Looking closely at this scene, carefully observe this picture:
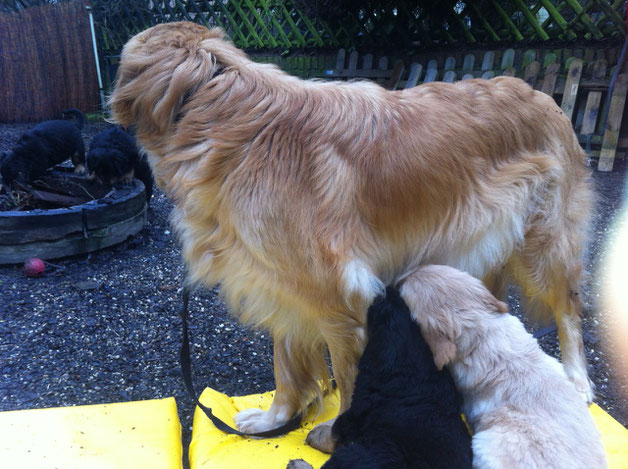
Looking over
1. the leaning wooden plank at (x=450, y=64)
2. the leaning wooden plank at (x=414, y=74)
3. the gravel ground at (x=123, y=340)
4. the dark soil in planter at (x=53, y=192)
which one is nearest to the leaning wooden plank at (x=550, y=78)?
the leaning wooden plank at (x=450, y=64)

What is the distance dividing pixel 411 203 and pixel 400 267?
1.14ft

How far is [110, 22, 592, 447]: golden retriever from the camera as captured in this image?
2.02 meters

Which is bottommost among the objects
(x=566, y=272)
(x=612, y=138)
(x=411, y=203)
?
(x=612, y=138)

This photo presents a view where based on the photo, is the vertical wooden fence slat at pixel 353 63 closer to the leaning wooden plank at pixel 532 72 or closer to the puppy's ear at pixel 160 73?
the leaning wooden plank at pixel 532 72

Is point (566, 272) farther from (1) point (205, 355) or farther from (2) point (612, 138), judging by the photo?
(2) point (612, 138)

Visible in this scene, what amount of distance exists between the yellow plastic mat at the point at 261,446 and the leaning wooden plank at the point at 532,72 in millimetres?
6560

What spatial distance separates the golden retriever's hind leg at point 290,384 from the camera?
256 centimetres

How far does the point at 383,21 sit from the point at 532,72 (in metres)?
3.47

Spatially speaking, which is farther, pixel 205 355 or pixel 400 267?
pixel 205 355

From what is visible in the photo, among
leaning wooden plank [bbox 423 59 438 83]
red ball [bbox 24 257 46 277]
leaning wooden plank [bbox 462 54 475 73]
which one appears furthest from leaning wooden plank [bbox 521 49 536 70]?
red ball [bbox 24 257 46 277]

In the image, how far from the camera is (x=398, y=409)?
196 centimetres

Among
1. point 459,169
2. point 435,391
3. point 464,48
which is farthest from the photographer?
point 464,48

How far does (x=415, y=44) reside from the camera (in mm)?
9727

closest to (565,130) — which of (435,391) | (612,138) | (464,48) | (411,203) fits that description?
(411,203)
